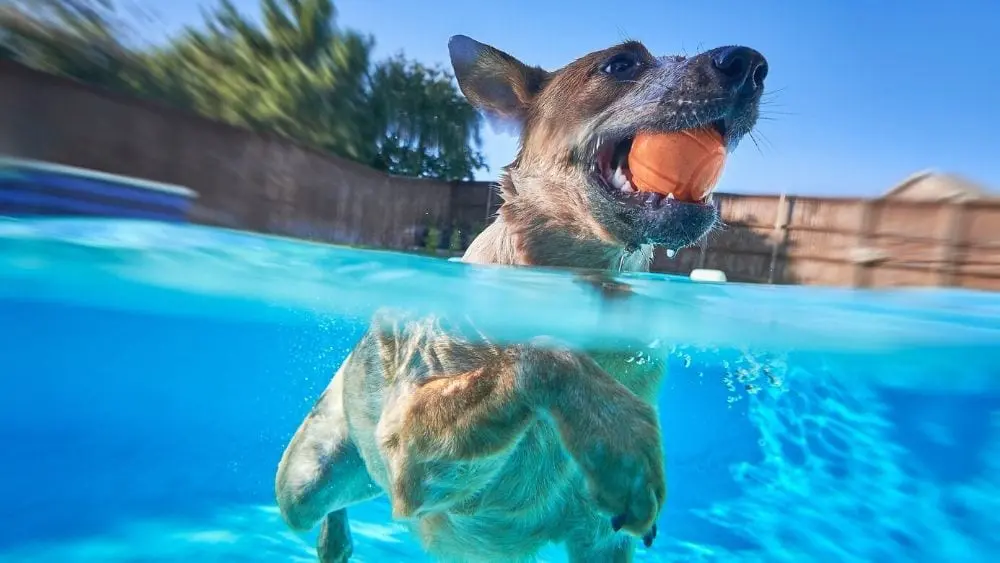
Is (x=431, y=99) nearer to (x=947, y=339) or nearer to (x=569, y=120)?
(x=569, y=120)

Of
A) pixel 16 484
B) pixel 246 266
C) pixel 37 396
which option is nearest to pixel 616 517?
pixel 246 266

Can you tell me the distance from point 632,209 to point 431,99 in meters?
1.31

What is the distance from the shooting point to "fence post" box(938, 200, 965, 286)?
4.18 meters

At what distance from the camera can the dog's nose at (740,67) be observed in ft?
8.32

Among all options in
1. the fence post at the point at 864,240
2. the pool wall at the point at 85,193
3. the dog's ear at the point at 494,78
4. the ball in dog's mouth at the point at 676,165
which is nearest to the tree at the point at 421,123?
the dog's ear at the point at 494,78

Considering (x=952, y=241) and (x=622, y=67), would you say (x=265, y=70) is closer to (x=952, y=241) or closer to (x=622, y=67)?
(x=622, y=67)

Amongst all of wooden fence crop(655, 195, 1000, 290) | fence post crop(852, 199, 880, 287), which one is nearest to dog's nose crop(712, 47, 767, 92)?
wooden fence crop(655, 195, 1000, 290)

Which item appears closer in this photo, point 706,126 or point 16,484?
point 706,126

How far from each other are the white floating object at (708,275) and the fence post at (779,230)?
41cm

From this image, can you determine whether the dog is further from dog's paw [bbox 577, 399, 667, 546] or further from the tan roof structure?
the tan roof structure

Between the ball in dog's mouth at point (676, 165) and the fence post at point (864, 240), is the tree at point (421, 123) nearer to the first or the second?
the ball in dog's mouth at point (676, 165)

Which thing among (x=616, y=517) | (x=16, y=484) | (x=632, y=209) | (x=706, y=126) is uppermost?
(x=706, y=126)

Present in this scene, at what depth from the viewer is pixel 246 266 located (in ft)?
16.7

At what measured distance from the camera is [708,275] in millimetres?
4660
